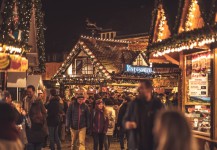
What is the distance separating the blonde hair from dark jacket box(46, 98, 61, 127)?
10446 millimetres

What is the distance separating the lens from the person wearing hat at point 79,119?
44.6ft

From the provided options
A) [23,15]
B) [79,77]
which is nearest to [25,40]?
[23,15]

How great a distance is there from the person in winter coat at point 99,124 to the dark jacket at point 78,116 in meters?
0.35

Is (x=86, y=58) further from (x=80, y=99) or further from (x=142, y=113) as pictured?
(x=142, y=113)

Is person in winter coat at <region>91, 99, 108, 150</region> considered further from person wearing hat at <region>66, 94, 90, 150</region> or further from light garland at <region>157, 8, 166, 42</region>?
light garland at <region>157, 8, 166, 42</region>

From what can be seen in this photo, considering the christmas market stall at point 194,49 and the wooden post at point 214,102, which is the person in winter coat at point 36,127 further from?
the wooden post at point 214,102

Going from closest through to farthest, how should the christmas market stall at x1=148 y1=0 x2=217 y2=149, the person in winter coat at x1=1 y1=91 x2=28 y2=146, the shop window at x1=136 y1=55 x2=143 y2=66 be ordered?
the person in winter coat at x1=1 y1=91 x2=28 y2=146 → the christmas market stall at x1=148 y1=0 x2=217 y2=149 → the shop window at x1=136 y1=55 x2=143 y2=66

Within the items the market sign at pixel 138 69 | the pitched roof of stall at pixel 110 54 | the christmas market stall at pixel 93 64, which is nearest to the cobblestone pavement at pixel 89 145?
the christmas market stall at pixel 93 64

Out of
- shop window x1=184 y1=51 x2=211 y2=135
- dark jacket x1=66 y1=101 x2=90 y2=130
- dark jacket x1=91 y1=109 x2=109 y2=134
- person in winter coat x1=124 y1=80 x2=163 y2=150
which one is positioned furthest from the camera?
dark jacket x1=91 y1=109 x2=109 y2=134

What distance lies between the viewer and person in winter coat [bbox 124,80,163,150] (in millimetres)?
7445

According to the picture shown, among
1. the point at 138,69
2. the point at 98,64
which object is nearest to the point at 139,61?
the point at 138,69

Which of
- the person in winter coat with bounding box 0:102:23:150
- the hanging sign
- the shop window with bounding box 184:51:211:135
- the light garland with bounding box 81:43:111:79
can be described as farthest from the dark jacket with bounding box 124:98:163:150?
the light garland with bounding box 81:43:111:79

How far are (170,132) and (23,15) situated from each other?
13322 mm

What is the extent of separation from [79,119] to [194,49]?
12.8 ft
